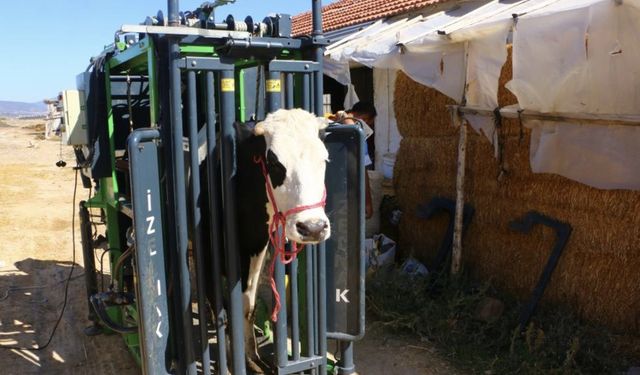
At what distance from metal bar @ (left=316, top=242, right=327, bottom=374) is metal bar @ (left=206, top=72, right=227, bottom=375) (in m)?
0.58

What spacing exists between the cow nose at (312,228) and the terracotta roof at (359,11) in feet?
24.9

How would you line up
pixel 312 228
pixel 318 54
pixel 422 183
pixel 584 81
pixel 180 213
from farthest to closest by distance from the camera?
1. pixel 422 183
2. pixel 584 81
3. pixel 318 54
4. pixel 180 213
5. pixel 312 228

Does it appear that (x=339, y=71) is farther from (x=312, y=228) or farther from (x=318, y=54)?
(x=312, y=228)

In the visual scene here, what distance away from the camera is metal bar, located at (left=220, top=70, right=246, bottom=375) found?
284cm

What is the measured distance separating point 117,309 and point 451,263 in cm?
A: 321

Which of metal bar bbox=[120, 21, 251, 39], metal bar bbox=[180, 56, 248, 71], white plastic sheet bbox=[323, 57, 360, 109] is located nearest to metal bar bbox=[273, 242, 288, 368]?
metal bar bbox=[180, 56, 248, 71]

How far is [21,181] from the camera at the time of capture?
1455 cm

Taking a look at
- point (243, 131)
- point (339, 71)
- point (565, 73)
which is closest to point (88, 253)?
point (243, 131)

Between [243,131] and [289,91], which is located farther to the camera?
[289,91]

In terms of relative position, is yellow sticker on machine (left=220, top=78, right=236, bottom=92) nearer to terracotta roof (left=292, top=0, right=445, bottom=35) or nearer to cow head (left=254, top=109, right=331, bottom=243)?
cow head (left=254, top=109, right=331, bottom=243)

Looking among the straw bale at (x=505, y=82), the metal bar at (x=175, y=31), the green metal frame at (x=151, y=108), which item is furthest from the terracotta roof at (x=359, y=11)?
the metal bar at (x=175, y=31)

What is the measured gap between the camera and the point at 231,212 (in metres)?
2.92

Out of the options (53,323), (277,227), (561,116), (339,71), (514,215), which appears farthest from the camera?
(339,71)

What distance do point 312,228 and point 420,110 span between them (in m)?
4.11
